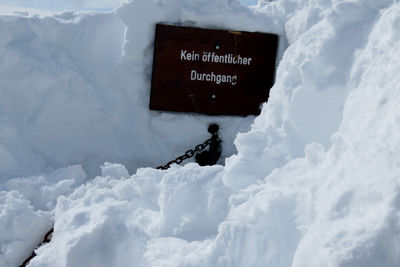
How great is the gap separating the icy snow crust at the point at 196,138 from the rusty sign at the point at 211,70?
8 centimetres

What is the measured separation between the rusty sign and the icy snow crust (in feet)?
0.26

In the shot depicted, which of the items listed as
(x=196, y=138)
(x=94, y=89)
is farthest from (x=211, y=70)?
(x=94, y=89)

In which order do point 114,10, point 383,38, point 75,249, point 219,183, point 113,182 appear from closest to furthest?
point 75,249, point 383,38, point 219,183, point 113,182, point 114,10

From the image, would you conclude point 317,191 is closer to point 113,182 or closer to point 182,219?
point 182,219

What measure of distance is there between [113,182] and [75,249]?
0.92m

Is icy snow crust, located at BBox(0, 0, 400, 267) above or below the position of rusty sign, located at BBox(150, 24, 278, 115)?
below

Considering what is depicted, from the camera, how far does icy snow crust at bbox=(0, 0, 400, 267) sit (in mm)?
1336

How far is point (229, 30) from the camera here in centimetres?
309

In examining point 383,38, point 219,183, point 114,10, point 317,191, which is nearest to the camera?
point 317,191

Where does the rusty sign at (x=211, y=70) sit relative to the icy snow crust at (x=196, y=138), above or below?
above

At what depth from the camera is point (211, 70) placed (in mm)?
3096

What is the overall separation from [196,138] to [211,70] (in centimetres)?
47

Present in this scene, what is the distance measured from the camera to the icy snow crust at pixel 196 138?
1.34 m

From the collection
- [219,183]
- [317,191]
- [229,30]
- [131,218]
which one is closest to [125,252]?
[131,218]
